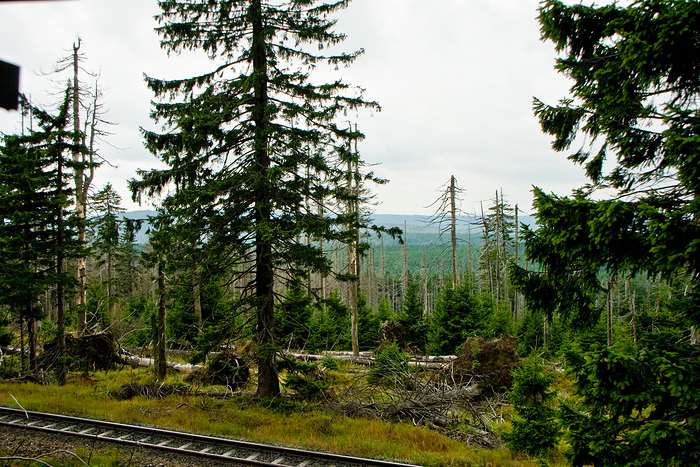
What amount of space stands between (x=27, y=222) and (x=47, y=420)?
23.5 ft

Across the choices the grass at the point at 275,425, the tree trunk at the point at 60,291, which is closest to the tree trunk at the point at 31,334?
the tree trunk at the point at 60,291

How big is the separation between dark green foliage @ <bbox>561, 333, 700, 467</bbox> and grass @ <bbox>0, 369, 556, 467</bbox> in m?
4.14

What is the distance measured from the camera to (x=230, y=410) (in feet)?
35.3

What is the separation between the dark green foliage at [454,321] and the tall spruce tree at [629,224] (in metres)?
16.0

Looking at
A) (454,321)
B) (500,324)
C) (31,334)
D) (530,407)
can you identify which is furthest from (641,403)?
(500,324)

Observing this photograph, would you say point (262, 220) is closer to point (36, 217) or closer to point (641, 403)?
point (641, 403)

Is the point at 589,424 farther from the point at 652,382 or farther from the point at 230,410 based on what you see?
the point at 230,410

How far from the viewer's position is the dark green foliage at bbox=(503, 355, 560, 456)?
23.2 ft

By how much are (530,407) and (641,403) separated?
430 centimetres

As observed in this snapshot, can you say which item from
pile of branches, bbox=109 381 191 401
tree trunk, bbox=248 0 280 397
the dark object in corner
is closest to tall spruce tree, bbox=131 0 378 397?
tree trunk, bbox=248 0 280 397

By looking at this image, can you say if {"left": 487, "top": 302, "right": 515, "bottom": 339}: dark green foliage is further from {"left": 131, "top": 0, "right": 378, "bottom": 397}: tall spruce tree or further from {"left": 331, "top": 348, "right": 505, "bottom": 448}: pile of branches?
{"left": 131, "top": 0, "right": 378, "bottom": 397}: tall spruce tree

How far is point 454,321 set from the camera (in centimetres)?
2109

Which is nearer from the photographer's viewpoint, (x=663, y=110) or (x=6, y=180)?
(x=663, y=110)

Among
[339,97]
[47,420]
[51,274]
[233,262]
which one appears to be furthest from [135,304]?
[339,97]
